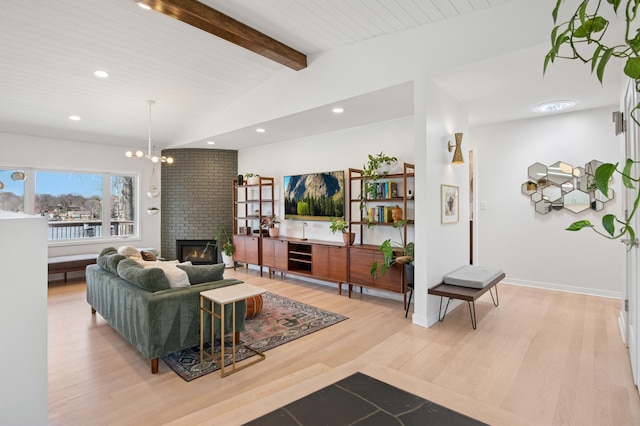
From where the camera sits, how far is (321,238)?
593 cm

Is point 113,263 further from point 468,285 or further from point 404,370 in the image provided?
point 468,285

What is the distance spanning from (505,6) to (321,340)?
3.49m

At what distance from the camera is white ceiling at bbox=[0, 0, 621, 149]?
134 inches

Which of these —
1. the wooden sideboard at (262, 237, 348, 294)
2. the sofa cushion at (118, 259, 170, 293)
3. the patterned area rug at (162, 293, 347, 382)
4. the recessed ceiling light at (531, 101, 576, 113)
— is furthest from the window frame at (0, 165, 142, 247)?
the recessed ceiling light at (531, 101, 576, 113)

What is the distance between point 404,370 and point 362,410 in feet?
4.73

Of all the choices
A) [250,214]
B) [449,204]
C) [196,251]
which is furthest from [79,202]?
[449,204]

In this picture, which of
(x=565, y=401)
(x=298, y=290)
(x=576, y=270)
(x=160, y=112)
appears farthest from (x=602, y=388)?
(x=160, y=112)

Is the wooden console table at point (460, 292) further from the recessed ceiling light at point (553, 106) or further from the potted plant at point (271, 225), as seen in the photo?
the potted plant at point (271, 225)

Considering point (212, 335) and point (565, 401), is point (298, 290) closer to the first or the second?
point (212, 335)

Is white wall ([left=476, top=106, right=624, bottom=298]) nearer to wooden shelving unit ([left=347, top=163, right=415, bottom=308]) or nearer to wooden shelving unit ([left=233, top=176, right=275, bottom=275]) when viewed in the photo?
wooden shelving unit ([left=347, top=163, right=415, bottom=308])

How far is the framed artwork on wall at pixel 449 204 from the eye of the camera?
3963 millimetres

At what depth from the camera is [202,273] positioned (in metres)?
3.23

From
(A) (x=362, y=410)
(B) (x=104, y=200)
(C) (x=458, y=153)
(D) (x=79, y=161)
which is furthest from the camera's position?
(B) (x=104, y=200)

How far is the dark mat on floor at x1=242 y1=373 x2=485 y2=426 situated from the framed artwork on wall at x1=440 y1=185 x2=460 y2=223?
2726 mm
